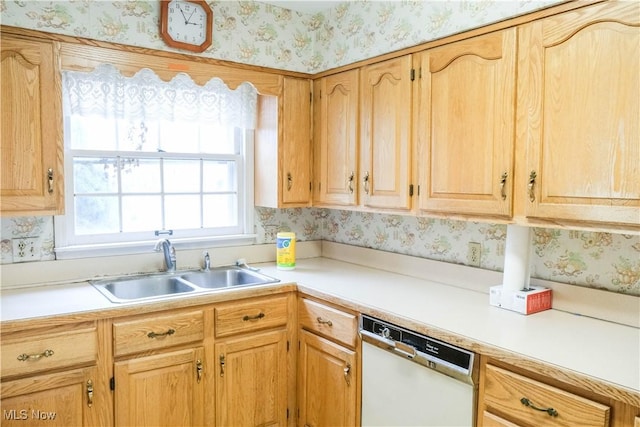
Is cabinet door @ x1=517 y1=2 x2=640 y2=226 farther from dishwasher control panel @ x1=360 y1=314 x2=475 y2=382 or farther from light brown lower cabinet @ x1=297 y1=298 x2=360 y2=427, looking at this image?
light brown lower cabinet @ x1=297 y1=298 x2=360 y2=427

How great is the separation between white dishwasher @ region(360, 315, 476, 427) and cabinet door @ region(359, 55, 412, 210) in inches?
26.2

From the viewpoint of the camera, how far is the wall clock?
2.50 m

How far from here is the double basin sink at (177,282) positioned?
249cm

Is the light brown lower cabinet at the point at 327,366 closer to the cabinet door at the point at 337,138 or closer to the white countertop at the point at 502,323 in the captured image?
the white countertop at the point at 502,323

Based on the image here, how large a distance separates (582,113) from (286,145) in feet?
5.37

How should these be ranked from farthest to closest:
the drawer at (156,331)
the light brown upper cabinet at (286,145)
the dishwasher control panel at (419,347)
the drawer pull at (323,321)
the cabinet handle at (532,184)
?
the light brown upper cabinet at (286,145)
the drawer pull at (323,321)
the drawer at (156,331)
the cabinet handle at (532,184)
the dishwasher control panel at (419,347)

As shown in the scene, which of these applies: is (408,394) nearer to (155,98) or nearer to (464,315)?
(464,315)

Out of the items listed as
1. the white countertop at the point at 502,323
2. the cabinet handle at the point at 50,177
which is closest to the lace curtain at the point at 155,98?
the cabinet handle at the point at 50,177

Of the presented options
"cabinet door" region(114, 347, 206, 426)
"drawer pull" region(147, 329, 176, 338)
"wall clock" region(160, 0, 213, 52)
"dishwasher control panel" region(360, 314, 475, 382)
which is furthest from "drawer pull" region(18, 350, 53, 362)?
"wall clock" region(160, 0, 213, 52)

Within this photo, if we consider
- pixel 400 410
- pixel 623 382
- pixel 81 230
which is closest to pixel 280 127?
pixel 81 230

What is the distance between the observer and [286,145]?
114 inches

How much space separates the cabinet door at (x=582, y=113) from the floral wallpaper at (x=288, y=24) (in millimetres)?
170

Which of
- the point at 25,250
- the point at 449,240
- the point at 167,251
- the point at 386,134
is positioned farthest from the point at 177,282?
the point at 449,240

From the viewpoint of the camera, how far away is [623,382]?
1.34 meters
